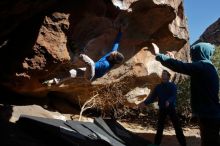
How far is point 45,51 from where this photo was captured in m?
8.68

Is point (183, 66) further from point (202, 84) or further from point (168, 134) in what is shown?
point (168, 134)

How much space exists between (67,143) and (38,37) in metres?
2.83

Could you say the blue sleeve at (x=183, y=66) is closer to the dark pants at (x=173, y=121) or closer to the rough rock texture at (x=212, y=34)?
the dark pants at (x=173, y=121)

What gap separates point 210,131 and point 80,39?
5.81 metres

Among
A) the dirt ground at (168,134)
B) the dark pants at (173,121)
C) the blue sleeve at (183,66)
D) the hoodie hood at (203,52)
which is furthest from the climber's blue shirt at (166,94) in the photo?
the blue sleeve at (183,66)

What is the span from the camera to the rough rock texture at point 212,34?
25.5 m

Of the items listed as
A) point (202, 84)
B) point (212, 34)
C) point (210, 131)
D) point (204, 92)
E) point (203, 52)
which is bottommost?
point (210, 131)

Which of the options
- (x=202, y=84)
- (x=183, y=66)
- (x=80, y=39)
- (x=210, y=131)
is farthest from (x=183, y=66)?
(x=80, y=39)

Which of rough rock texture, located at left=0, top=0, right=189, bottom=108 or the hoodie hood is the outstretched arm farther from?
rough rock texture, located at left=0, top=0, right=189, bottom=108

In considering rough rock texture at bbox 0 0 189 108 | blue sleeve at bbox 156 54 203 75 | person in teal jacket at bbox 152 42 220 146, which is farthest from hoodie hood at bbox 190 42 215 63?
rough rock texture at bbox 0 0 189 108

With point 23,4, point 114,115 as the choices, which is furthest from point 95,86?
point 23,4

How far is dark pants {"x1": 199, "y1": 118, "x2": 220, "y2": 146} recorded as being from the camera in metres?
5.43

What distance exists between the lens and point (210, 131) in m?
5.47

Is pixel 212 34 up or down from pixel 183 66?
up
